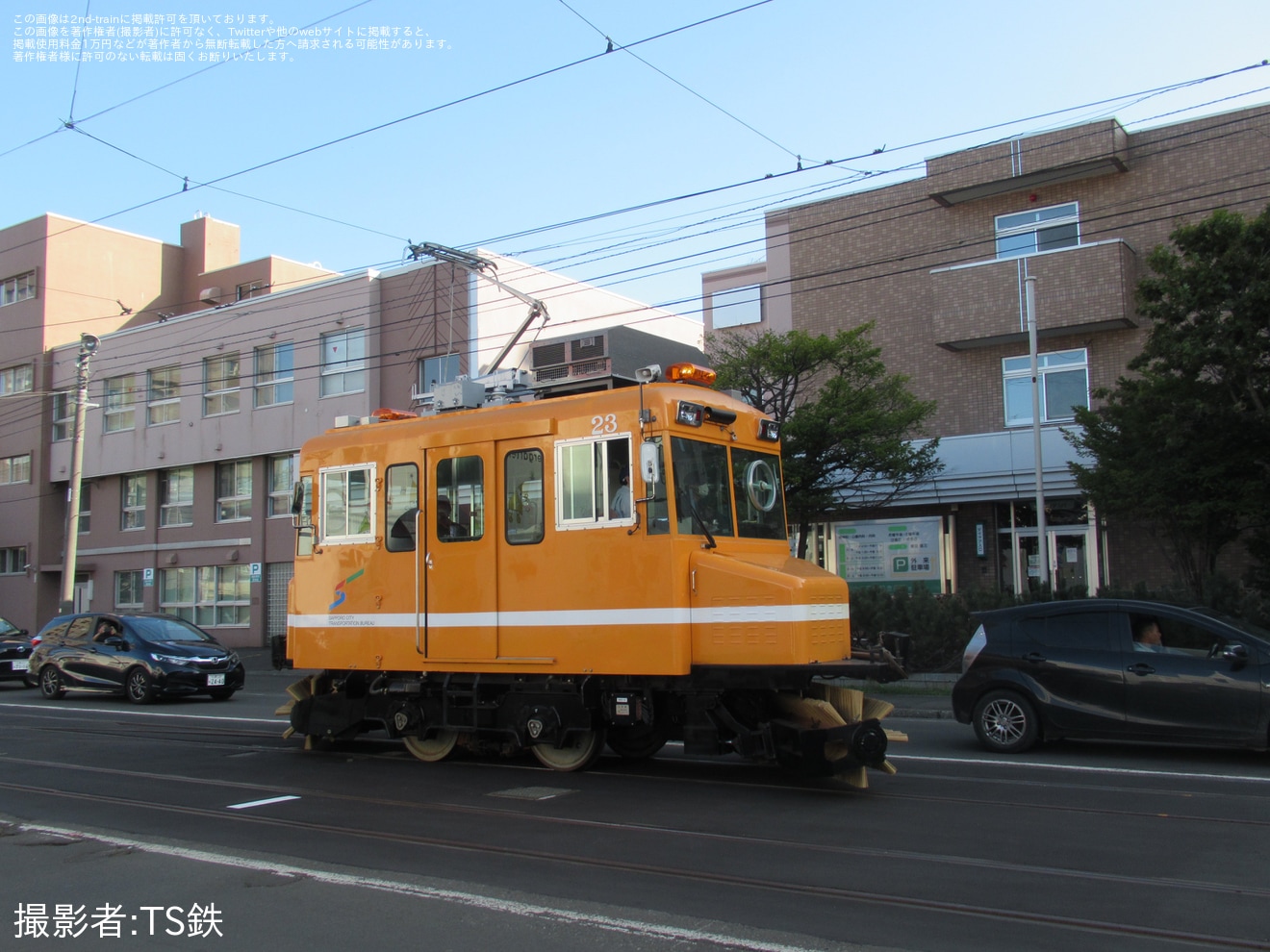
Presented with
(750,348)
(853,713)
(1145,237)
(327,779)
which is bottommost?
(327,779)

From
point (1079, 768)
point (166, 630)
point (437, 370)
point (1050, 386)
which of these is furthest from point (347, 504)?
point (437, 370)

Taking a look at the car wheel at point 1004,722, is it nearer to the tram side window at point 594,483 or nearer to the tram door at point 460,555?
the tram side window at point 594,483

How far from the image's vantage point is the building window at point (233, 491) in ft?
110

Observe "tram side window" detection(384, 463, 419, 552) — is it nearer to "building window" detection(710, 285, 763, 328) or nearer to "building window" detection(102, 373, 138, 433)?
"building window" detection(710, 285, 763, 328)

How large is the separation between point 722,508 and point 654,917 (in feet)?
14.2

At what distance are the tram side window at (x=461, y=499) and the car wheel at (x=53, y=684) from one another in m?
13.4

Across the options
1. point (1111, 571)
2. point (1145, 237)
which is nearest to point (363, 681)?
point (1111, 571)

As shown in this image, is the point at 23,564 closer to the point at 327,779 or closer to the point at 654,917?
the point at 327,779

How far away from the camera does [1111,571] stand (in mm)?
21172

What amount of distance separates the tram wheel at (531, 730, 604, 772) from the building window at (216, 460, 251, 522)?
25.6 meters

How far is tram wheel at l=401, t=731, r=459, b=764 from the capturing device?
10.6 meters

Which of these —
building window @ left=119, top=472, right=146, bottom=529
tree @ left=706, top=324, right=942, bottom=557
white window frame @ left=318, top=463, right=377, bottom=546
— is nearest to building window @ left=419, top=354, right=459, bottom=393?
tree @ left=706, top=324, right=942, bottom=557

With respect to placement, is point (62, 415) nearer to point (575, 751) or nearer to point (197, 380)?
point (197, 380)

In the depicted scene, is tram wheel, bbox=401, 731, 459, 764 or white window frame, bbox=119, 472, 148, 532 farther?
white window frame, bbox=119, 472, 148, 532
